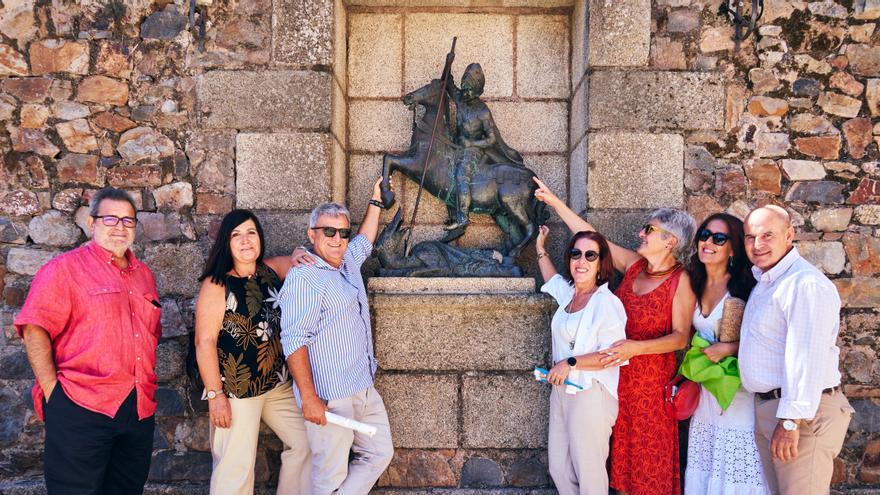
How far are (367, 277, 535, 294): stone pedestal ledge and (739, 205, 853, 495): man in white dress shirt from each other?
123cm

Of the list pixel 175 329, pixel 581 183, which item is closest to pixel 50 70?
pixel 175 329

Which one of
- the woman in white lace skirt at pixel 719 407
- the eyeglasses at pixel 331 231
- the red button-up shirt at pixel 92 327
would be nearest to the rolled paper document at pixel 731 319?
the woman in white lace skirt at pixel 719 407

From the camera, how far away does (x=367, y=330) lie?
289cm

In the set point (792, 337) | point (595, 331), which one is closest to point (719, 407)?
point (792, 337)

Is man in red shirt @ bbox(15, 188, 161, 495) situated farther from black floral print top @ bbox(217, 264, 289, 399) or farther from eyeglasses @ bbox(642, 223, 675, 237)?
eyeglasses @ bbox(642, 223, 675, 237)

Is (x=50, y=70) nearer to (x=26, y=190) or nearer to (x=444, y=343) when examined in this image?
(x=26, y=190)

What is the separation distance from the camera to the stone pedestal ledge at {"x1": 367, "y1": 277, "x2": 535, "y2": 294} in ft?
11.2

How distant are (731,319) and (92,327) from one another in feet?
8.66

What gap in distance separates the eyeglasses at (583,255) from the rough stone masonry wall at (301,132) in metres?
0.71

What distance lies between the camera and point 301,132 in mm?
3426

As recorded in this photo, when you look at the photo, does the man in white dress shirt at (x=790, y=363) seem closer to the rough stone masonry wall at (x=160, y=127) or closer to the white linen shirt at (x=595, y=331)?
the white linen shirt at (x=595, y=331)

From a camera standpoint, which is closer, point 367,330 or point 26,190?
point 367,330

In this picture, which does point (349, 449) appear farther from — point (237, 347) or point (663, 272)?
point (663, 272)

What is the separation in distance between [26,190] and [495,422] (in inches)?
112
